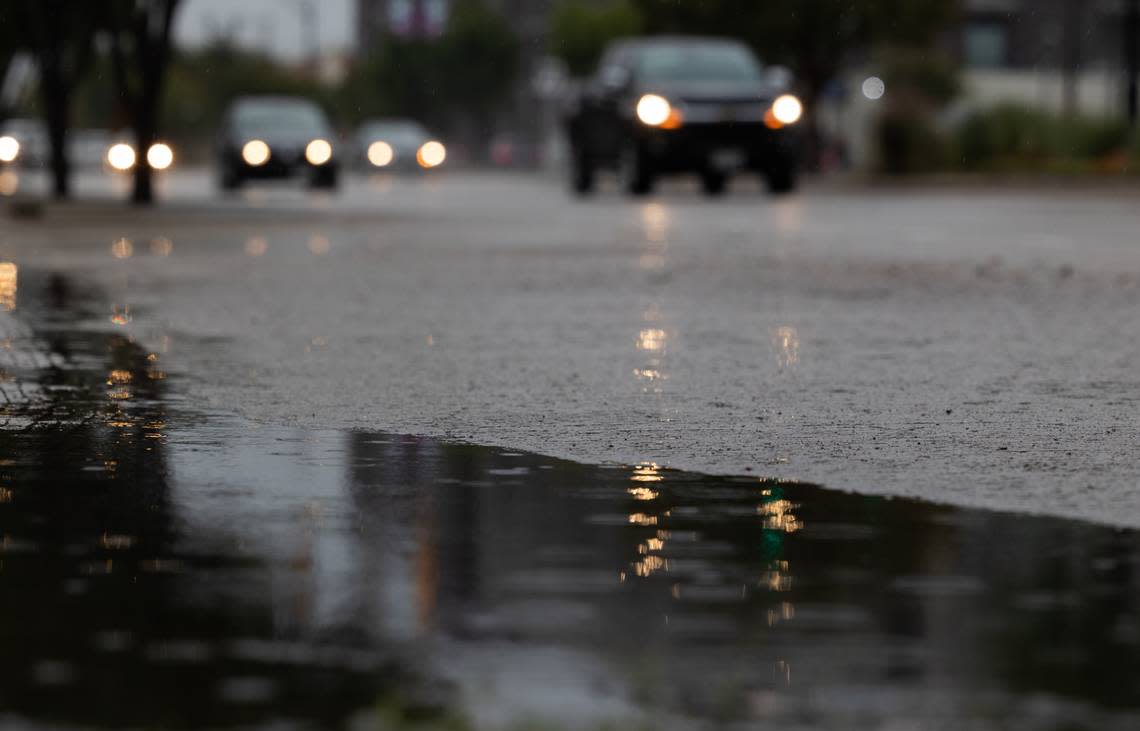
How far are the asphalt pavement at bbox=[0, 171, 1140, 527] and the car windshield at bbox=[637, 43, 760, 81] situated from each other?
26.4 ft

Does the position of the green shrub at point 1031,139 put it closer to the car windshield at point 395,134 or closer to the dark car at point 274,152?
the dark car at point 274,152

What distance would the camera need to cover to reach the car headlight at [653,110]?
35688mm

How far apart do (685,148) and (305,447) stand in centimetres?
2743

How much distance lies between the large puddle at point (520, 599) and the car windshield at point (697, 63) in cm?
2816

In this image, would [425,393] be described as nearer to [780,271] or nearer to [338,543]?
[338,543]

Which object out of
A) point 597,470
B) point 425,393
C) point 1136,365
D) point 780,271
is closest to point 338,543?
point 597,470

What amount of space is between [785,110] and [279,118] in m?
15.0

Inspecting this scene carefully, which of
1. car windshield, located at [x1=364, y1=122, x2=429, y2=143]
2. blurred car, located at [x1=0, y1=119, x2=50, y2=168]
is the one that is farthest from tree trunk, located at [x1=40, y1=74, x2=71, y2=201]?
car windshield, located at [x1=364, y1=122, x2=429, y2=143]

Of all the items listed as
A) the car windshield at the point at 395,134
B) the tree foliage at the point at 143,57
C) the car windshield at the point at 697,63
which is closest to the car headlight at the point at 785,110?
the car windshield at the point at 697,63

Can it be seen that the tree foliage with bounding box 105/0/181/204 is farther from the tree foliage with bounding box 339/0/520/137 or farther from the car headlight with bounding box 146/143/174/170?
the tree foliage with bounding box 339/0/520/137

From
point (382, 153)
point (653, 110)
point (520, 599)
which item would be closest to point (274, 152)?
point (653, 110)

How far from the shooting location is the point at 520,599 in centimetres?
582

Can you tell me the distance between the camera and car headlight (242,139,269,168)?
45750 mm

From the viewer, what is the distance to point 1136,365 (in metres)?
11.8
